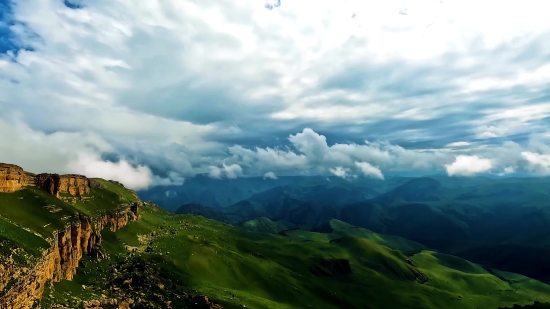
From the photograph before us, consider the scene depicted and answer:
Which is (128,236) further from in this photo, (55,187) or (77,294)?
(77,294)

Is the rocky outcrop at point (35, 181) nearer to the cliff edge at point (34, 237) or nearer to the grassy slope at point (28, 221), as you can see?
the cliff edge at point (34, 237)

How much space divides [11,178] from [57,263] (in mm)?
55258

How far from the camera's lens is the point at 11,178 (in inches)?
4929

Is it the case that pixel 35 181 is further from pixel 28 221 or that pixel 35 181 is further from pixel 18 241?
pixel 18 241

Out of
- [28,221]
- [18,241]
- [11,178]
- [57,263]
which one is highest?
[11,178]

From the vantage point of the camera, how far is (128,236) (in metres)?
182

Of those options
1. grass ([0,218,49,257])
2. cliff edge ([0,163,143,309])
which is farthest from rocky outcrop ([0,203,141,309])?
grass ([0,218,49,257])

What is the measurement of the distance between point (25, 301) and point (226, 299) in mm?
68595

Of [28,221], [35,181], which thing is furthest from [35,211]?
[35,181]

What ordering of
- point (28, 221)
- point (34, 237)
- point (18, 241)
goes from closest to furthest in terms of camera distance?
1. point (18, 241)
2. point (34, 237)
3. point (28, 221)

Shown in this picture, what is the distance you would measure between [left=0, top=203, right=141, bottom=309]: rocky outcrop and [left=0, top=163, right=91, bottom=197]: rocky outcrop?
2751 cm

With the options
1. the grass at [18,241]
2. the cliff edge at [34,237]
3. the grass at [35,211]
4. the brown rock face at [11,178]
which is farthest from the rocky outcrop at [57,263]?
the brown rock face at [11,178]

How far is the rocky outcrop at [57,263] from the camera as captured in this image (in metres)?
64.4

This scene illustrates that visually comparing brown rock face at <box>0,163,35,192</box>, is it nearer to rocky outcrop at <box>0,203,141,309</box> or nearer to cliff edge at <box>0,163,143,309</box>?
cliff edge at <box>0,163,143,309</box>
